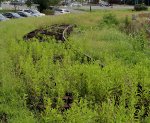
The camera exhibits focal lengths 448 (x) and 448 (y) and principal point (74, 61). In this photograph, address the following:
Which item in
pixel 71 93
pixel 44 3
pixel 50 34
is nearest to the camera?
pixel 71 93

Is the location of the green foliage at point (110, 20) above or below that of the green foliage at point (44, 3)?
above

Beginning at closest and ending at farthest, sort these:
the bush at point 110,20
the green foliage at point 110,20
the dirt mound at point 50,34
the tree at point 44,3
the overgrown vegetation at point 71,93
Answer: the overgrown vegetation at point 71,93 → the dirt mound at point 50,34 → the green foliage at point 110,20 → the bush at point 110,20 → the tree at point 44,3

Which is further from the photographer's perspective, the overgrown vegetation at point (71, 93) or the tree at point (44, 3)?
the tree at point (44, 3)

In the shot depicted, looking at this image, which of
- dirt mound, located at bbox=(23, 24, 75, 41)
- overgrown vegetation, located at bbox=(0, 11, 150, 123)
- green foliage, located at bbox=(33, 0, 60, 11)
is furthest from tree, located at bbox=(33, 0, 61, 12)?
overgrown vegetation, located at bbox=(0, 11, 150, 123)

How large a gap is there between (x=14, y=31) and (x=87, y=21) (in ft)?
34.9

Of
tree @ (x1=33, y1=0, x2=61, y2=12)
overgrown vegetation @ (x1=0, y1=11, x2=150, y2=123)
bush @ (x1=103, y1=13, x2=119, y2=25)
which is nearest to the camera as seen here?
overgrown vegetation @ (x1=0, y1=11, x2=150, y2=123)

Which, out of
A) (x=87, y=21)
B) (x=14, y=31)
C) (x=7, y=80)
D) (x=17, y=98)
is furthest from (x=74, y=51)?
(x=87, y=21)

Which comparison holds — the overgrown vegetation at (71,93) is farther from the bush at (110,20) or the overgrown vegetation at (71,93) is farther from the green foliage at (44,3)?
the green foliage at (44,3)

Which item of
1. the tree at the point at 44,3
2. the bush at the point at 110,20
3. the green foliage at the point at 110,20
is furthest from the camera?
the tree at the point at 44,3

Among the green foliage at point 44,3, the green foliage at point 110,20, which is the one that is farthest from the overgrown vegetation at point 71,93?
the green foliage at point 44,3

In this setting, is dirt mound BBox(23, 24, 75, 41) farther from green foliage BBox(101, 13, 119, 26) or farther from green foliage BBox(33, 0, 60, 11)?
green foliage BBox(33, 0, 60, 11)

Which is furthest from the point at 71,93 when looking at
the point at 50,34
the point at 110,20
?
the point at 110,20

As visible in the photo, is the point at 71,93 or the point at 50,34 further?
the point at 50,34

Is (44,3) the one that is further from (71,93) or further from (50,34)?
(71,93)
